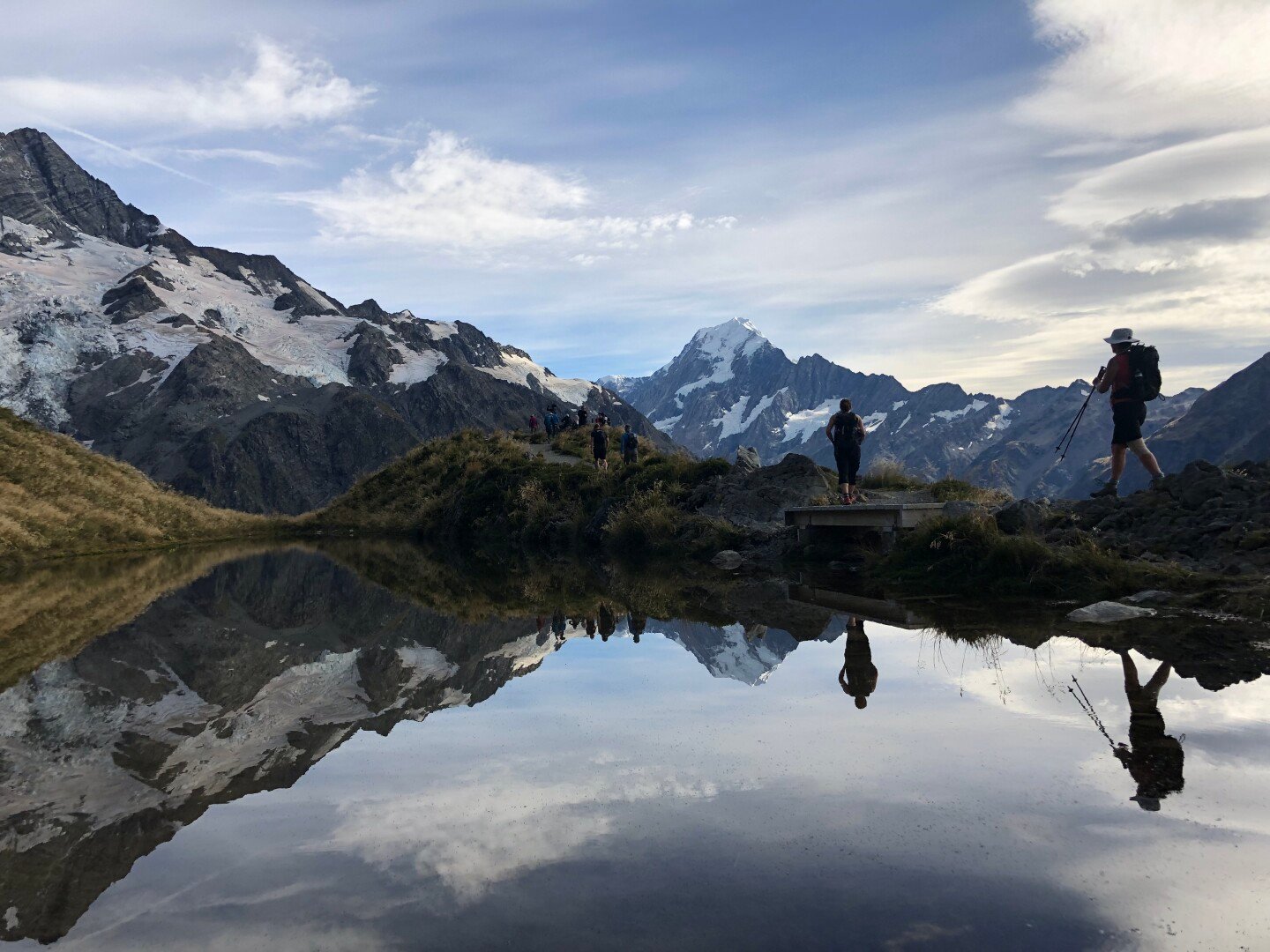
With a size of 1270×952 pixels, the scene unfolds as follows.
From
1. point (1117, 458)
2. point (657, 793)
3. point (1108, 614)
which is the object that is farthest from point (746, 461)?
point (657, 793)

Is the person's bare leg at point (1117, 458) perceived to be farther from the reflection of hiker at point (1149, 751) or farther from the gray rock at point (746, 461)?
the gray rock at point (746, 461)

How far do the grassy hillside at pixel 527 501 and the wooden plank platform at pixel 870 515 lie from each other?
3.15 m

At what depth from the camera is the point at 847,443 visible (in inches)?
708

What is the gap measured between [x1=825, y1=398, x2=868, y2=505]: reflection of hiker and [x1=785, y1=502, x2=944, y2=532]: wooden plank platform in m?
0.54

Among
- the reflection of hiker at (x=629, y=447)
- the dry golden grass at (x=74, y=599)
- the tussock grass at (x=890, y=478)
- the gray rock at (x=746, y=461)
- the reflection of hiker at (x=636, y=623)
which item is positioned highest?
the reflection of hiker at (x=629, y=447)

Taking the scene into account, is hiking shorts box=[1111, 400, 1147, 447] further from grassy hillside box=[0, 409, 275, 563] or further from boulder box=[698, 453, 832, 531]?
grassy hillside box=[0, 409, 275, 563]

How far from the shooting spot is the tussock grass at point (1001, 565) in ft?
38.0

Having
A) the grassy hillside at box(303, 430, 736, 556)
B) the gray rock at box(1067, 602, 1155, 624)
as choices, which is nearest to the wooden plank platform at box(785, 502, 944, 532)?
the grassy hillside at box(303, 430, 736, 556)

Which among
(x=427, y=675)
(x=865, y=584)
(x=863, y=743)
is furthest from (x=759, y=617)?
(x=863, y=743)

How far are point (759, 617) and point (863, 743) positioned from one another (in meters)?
5.73

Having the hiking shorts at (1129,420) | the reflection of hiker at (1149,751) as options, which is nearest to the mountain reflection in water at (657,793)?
the reflection of hiker at (1149,751)

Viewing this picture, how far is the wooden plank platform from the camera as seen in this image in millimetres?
16000

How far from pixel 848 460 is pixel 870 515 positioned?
175 cm

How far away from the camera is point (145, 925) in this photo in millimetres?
3881
